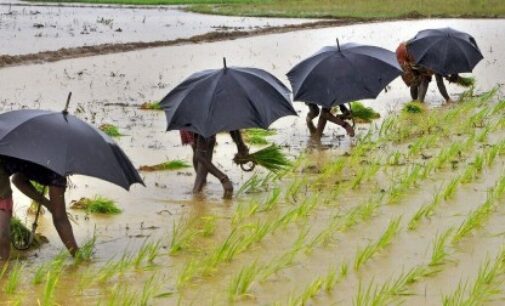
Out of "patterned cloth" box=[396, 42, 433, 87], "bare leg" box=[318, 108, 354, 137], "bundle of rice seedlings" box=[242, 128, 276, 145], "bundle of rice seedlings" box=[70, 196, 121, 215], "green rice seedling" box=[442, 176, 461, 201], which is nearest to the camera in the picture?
"bundle of rice seedlings" box=[70, 196, 121, 215]

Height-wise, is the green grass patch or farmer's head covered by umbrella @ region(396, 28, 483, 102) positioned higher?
farmer's head covered by umbrella @ region(396, 28, 483, 102)

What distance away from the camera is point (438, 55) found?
13125 mm

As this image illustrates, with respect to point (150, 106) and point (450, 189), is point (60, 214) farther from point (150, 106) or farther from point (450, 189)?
point (150, 106)

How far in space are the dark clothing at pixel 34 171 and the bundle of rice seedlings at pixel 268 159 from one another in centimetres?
229

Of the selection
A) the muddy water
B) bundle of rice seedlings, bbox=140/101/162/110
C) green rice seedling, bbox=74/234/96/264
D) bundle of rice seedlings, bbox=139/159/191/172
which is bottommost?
the muddy water

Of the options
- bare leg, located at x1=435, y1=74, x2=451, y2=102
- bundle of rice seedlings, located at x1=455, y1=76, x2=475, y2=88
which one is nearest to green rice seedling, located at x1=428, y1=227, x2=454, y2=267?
bare leg, located at x1=435, y1=74, x2=451, y2=102

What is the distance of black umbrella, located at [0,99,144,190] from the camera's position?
18.8ft

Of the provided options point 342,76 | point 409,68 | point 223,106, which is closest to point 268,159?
point 223,106

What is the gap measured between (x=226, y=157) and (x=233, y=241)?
3.40m

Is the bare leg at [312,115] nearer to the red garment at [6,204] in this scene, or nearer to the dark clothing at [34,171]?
the dark clothing at [34,171]

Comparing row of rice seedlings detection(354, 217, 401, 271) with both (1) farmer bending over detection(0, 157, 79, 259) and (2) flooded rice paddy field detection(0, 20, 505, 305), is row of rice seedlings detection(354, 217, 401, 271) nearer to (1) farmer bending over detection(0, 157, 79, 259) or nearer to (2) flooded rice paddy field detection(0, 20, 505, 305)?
(2) flooded rice paddy field detection(0, 20, 505, 305)

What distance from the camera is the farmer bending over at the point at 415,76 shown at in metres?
13.4

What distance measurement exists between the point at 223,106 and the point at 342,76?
9.11ft

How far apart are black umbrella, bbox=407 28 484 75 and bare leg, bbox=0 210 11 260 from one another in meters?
8.10
